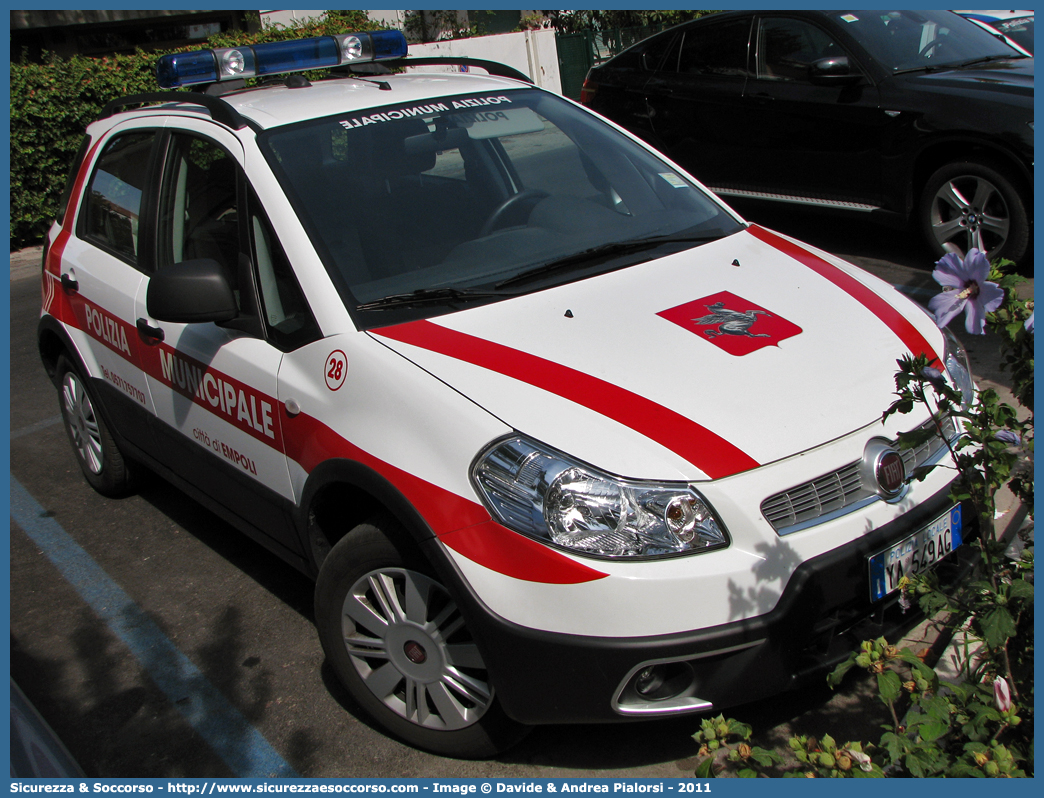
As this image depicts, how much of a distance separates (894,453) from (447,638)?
1.30 metres

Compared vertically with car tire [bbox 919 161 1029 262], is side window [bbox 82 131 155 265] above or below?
above

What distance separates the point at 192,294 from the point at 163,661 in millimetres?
1401

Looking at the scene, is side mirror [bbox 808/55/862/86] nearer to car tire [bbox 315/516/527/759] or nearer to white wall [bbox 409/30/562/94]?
car tire [bbox 315/516/527/759]

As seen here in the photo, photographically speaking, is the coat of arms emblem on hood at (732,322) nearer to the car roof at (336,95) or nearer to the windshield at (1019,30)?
the car roof at (336,95)

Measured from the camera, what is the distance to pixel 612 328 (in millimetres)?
2783

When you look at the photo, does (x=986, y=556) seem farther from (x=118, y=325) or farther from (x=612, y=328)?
(x=118, y=325)

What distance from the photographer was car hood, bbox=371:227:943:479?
2.35 metres

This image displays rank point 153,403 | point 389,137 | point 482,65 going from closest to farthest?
point 389,137, point 153,403, point 482,65

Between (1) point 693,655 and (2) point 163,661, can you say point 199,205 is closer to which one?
(2) point 163,661

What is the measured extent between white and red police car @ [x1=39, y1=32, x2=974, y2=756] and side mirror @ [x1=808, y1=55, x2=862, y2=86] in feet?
10.2

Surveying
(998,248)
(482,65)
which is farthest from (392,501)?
(998,248)

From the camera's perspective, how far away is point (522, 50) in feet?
64.2

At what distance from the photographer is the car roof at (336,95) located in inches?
134

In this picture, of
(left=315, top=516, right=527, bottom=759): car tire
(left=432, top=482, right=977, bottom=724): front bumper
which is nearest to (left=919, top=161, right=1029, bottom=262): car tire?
(left=432, top=482, right=977, bottom=724): front bumper
